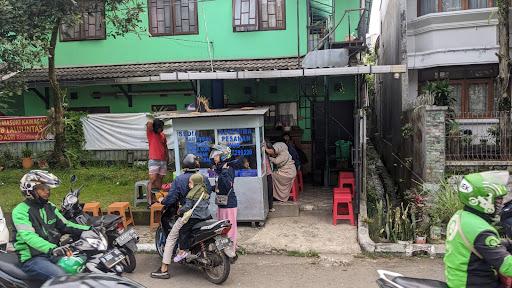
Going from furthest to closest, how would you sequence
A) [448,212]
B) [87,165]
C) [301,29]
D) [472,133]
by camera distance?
[87,165] → [301,29] → [472,133] → [448,212]

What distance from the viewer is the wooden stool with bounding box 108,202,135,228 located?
851 centimetres

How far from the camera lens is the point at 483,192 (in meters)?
3.18

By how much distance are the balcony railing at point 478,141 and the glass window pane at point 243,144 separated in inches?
135

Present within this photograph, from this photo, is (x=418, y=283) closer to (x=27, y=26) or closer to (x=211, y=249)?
(x=211, y=249)

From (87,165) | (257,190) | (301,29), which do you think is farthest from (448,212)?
(87,165)

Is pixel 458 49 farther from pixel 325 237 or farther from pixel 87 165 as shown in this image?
pixel 87 165

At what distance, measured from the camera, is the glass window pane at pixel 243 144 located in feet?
27.9

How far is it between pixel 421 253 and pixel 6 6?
324 inches

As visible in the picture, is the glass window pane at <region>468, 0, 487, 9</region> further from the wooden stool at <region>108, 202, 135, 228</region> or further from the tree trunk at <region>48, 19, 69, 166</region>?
the tree trunk at <region>48, 19, 69, 166</region>

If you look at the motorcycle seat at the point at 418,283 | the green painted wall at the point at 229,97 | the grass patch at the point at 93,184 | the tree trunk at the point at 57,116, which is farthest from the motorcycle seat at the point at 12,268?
the green painted wall at the point at 229,97

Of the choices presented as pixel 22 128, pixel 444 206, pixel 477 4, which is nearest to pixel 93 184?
pixel 22 128

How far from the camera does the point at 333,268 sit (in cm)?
667

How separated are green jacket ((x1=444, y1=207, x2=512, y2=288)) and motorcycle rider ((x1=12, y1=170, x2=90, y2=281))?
3413mm

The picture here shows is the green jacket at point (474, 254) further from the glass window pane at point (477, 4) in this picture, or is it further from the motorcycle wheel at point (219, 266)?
the glass window pane at point (477, 4)
